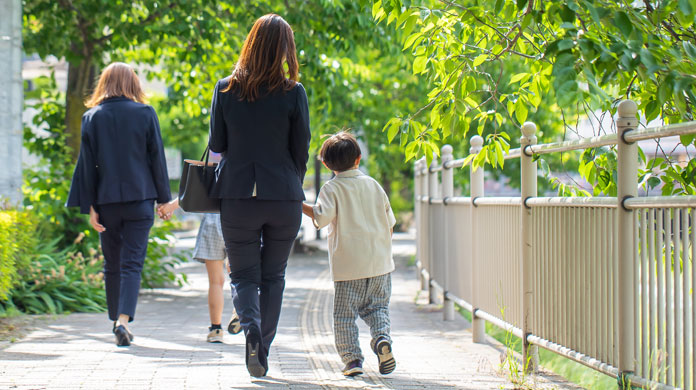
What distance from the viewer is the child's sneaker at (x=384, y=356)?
4828 millimetres

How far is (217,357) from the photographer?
556 centimetres

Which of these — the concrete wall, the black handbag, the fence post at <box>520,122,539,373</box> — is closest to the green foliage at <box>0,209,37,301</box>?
the concrete wall

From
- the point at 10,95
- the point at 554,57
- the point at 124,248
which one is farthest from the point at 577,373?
the point at 10,95

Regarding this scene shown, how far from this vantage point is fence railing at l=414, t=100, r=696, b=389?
355 centimetres

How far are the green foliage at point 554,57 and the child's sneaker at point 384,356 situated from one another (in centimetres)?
109

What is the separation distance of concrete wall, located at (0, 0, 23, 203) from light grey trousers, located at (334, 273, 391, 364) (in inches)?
155

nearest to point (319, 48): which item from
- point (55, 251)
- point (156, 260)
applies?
point (156, 260)

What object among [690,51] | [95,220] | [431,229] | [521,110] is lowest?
[431,229]

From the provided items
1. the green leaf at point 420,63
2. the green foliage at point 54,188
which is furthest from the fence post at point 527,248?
the green foliage at point 54,188

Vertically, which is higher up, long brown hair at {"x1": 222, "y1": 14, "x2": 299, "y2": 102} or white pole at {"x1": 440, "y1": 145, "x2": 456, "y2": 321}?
long brown hair at {"x1": 222, "y1": 14, "x2": 299, "y2": 102}

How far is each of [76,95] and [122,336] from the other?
5548 mm

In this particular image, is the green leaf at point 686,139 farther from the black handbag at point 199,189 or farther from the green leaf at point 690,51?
the black handbag at point 199,189

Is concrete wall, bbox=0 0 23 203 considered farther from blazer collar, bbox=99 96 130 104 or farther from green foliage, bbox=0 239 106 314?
blazer collar, bbox=99 96 130 104

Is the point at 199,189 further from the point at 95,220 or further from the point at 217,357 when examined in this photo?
the point at 95,220
